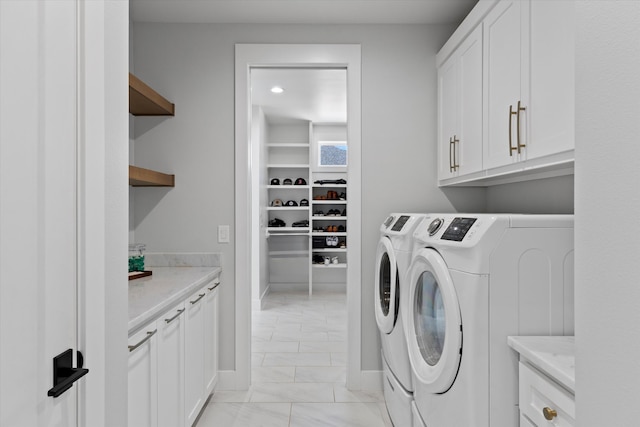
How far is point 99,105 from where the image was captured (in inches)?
38.2

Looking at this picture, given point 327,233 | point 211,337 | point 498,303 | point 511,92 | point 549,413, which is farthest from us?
point 327,233

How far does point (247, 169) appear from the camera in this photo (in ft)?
9.71

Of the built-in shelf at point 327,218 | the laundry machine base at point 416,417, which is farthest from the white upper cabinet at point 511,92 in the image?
the built-in shelf at point 327,218

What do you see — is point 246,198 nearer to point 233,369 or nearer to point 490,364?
point 233,369

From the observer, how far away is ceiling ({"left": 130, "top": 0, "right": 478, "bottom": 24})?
2672 millimetres

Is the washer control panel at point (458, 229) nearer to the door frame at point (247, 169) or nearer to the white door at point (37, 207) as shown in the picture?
the white door at point (37, 207)

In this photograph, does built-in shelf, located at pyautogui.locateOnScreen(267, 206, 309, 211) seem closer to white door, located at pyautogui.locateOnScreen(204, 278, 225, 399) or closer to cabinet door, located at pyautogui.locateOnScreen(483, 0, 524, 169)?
white door, located at pyautogui.locateOnScreen(204, 278, 225, 399)

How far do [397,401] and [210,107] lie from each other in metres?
2.28

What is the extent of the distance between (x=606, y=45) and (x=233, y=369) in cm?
288

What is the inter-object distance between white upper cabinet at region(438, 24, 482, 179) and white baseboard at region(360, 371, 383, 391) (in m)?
1.48

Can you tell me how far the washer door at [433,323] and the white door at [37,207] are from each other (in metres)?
1.16

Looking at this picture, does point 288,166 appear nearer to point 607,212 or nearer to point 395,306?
point 395,306

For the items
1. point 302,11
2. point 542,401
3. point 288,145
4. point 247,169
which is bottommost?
point 542,401

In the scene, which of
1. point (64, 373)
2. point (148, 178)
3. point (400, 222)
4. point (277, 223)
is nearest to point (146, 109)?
point (148, 178)
